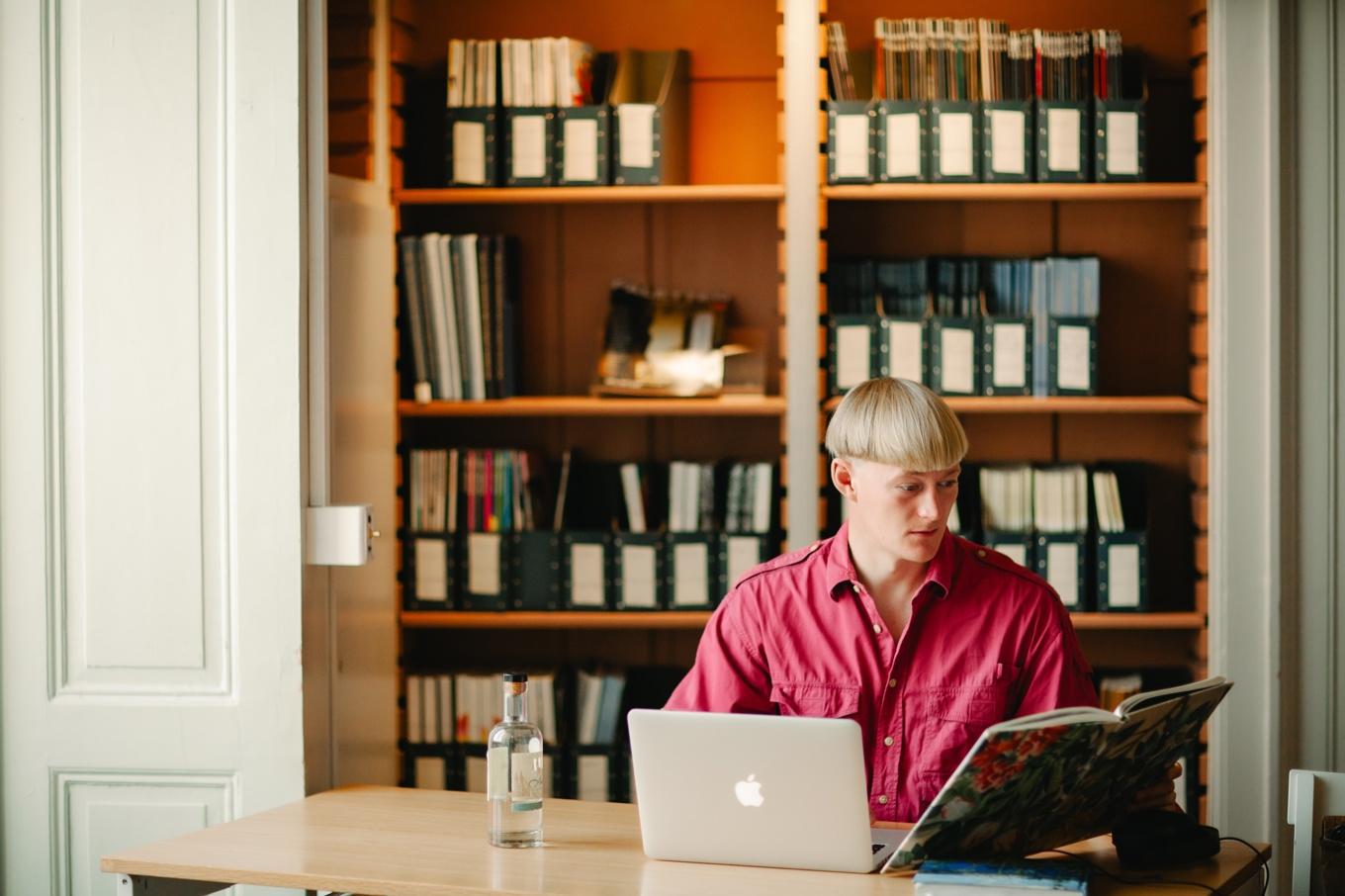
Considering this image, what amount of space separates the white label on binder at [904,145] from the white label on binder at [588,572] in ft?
3.61

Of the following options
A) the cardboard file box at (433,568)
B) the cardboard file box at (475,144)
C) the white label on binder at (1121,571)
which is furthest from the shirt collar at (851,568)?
the cardboard file box at (475,144)

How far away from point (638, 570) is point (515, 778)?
4.85 feet

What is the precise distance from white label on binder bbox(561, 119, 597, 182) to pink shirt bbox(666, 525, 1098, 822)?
151 centimetres

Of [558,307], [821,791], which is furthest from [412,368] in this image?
[821,791]

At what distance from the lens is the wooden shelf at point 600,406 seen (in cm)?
339

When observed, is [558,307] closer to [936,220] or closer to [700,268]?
[700,268]

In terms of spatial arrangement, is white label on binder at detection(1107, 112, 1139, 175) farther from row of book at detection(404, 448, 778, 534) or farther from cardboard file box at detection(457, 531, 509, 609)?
cardboard file box at detection(457, 531, 509, 609)

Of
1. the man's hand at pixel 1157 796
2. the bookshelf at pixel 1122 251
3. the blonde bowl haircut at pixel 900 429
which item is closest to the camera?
the man's hand at pixel 1157 796

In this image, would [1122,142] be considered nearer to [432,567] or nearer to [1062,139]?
[1062,139]

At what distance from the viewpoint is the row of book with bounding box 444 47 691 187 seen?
11.2ft

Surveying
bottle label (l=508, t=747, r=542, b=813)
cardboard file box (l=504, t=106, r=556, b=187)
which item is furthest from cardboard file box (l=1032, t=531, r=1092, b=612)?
bottle label (l=508, t=747, r=542, b=813)

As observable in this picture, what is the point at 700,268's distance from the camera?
3.68m

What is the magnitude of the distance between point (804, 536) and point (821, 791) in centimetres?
154

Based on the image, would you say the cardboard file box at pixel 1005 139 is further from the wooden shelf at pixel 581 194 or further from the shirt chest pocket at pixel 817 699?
the shirt chest pocket at pixel 817 699
